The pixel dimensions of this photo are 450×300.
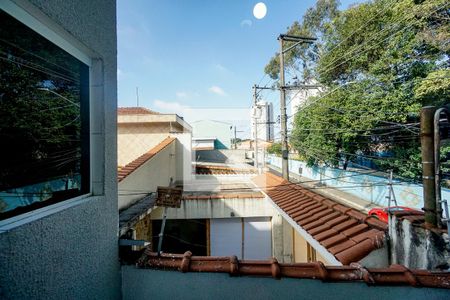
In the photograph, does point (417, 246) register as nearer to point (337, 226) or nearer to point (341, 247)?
point (341, 247)

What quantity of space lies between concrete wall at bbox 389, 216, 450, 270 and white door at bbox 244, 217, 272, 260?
537 centimetres

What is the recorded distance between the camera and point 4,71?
Answer: 1.44 metres

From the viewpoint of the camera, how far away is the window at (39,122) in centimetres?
143

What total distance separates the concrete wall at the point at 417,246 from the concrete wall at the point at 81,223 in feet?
11.5

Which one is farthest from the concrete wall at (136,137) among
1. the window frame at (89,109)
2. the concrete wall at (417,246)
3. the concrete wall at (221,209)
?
the concrete wall at (417,246)

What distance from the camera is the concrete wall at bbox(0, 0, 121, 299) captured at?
1.25 meters

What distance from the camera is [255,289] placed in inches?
81.5

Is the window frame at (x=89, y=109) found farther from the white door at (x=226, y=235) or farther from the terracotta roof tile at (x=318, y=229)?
the white door at (x=226, y=235)

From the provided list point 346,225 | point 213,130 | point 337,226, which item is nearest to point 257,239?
point 337,226

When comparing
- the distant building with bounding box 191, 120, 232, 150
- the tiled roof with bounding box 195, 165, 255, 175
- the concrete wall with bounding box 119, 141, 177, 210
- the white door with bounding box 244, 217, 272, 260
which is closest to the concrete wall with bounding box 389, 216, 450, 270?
the concrete wall with bounding box 119, 141, 177, 210

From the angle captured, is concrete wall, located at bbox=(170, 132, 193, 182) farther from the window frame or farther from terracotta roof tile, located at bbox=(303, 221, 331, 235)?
the window frame

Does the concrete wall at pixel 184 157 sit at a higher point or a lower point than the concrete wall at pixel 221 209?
higher

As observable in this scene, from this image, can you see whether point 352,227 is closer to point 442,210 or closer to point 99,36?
point 442,210

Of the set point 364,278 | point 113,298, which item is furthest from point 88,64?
point 364,278
